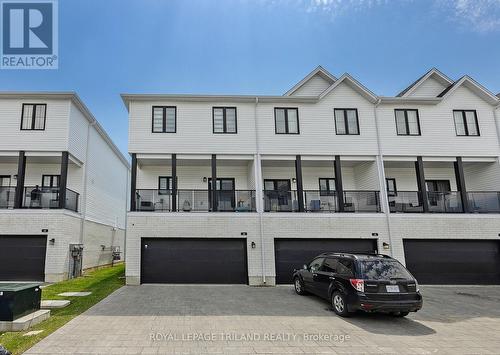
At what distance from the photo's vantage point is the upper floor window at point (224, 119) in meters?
15.1

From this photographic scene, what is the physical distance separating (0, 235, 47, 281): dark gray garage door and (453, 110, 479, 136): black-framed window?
20.4m

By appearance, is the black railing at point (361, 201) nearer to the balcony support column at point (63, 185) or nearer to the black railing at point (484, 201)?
the black railing at point (484, 201)

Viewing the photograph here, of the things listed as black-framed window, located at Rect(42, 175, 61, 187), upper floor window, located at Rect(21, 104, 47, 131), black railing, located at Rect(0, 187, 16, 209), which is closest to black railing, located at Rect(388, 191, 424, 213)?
black-framed window, located at Rect(42, 175, 61, 187)

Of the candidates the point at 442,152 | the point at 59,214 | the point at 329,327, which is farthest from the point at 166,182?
the point at 442,152

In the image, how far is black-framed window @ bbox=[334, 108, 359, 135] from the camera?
51.0 ft

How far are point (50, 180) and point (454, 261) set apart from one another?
20193 mm

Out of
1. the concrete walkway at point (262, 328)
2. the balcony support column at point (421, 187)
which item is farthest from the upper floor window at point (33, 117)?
the balcony support column at point (421, 187)

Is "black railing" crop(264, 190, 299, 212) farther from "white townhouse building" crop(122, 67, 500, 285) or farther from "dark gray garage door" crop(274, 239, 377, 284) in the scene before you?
"dark gray garage door" crop(274, 239, 377, 284)

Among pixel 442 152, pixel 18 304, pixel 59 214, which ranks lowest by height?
pixel 18 304

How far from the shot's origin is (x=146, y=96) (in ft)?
48.4

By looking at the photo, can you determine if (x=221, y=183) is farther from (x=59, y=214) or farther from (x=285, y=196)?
(x=59, y=214)

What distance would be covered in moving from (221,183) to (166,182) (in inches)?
109

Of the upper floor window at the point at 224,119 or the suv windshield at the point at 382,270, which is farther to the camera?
the upper floor window at the point at 224,119

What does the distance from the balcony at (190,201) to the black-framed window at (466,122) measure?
1090 cm
